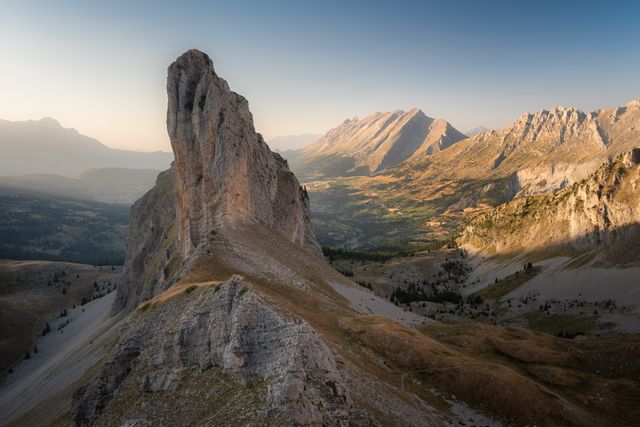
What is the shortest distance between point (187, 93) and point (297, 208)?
51.8 meters

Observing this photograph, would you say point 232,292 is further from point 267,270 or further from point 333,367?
point 267,270

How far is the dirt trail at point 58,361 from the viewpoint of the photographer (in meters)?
90.1

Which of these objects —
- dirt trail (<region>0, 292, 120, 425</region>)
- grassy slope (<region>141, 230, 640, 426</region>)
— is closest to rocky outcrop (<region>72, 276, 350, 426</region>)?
grassy slope (<region>141, 230, 640, 426</region>)

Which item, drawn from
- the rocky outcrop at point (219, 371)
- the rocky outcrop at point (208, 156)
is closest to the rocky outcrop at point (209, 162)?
the rocky outcrop at point (208, 156)

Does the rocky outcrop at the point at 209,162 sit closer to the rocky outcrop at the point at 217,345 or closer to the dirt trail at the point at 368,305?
the rocky outcrop at the point at 217,345

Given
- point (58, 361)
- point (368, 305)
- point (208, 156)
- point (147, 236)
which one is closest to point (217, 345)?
point (368, 305)

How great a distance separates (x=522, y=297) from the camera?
140m

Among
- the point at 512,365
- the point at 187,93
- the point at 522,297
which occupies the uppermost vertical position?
the point at 187,93

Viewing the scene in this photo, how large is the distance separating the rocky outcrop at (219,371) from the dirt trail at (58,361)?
49.9 m

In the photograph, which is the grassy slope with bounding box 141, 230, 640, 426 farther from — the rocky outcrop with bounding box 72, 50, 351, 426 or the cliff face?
the cliff face

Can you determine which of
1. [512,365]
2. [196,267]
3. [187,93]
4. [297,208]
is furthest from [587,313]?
[187,93]

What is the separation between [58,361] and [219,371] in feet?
376

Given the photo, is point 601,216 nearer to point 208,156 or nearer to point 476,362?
point 476,362

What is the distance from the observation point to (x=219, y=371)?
32.6m
